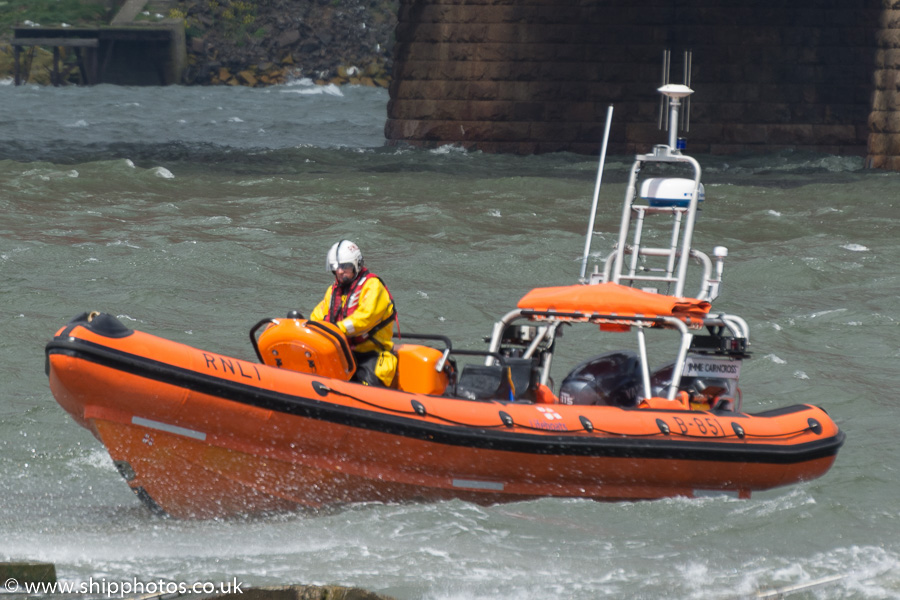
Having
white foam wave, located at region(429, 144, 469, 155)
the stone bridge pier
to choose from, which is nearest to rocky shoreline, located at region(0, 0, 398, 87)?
the stone bridge pier

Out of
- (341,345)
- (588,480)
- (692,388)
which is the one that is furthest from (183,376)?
(692,388)

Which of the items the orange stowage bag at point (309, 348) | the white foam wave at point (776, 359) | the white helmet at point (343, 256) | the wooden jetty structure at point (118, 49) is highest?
the white helmet at point (343, 256)

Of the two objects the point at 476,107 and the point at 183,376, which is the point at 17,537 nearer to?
the point at 183,376

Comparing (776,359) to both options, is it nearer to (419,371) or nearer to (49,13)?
(419,371)

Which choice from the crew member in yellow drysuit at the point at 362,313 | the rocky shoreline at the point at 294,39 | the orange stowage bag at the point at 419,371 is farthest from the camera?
the rocky shoreline at the point at 294,39

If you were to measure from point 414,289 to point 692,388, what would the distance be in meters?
5.80

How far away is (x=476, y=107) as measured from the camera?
26422 mm

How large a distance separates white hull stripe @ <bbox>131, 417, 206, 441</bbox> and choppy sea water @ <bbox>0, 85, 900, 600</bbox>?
484 mm

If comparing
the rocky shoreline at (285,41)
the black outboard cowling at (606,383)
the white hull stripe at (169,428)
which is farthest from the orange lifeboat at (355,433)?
the rocky shoreline at (285,41)

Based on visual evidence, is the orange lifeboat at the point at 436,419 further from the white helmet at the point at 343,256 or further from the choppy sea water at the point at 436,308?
the white helmet at the point at 343,256

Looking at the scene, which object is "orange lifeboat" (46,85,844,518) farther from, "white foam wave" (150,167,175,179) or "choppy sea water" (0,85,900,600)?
"white foam wave" (150,167,175,179)

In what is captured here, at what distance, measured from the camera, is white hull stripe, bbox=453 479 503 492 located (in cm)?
711

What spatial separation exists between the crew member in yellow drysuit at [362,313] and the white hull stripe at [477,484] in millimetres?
718

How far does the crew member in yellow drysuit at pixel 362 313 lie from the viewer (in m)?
7.34
